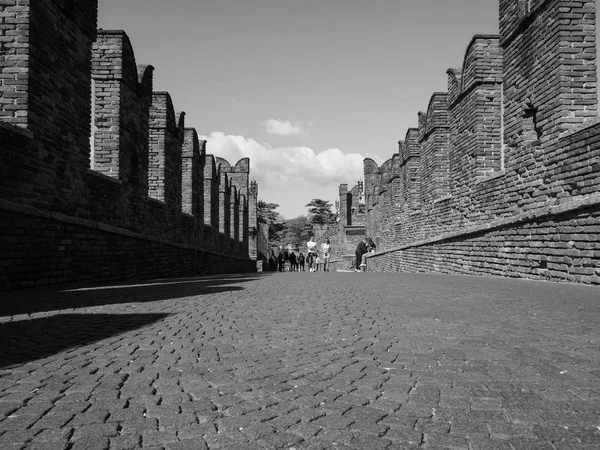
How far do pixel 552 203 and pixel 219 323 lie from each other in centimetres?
699

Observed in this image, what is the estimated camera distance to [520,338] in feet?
12.8

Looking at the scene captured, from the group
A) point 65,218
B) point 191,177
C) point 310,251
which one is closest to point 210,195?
point 191,177

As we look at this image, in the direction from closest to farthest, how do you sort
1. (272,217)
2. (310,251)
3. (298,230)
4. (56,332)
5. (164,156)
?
(56,332) < (164,156) < (310,251) < (272,217) < (298,230)

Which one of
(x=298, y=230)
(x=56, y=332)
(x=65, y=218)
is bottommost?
(x=56, y=332)

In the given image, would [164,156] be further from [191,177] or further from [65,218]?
[65,218]

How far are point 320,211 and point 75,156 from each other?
8185cm

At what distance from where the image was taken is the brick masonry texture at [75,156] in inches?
295

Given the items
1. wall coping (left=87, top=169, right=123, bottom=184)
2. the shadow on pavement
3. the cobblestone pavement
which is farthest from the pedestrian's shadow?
wall coping (left=87, top=169, right=123, bottom=184)

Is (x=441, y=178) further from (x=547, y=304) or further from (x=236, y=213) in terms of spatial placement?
(x=236, y=213)

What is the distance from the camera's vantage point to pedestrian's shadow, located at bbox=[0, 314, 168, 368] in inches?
134

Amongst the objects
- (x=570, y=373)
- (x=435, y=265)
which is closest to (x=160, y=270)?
(x=435, y=265)

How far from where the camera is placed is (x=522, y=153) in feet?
33.4

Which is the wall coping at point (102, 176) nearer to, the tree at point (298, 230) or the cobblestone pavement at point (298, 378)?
the cobblestone pavement at point (298, 378)

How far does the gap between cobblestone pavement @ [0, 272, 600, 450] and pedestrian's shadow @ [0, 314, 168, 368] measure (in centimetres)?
2
